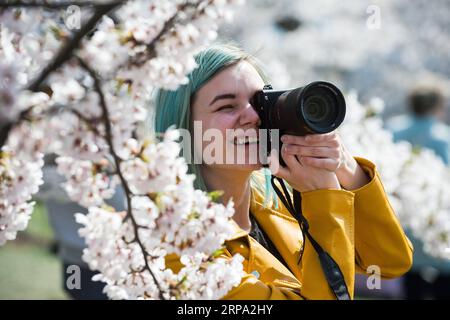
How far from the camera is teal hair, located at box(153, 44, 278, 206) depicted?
2.07 meters

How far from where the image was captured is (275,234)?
2.19 m

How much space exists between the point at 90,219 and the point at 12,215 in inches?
7.6

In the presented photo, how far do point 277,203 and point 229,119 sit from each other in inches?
15.6

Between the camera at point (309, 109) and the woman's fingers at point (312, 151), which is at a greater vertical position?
the camera at point (309, 109)

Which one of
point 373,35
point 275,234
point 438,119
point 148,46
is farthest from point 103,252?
point 373,35

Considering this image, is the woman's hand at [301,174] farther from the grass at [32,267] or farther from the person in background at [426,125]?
the grass at [32,267]

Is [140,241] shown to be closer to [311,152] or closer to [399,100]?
[311,152]

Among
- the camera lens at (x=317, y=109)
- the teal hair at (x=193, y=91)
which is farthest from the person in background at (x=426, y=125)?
the camera lens at (x=317, y=109)

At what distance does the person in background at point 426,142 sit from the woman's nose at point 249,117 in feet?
8.80

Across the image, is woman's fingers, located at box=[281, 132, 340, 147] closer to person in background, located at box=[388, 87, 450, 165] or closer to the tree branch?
the tree branch

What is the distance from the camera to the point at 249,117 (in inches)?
78.9

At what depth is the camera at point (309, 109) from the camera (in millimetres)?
1859

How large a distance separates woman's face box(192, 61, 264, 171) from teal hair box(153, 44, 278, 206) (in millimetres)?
17

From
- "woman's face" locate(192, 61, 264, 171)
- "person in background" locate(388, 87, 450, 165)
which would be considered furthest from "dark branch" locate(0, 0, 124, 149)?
"person in background" locate(388, 87, 450, 165)
